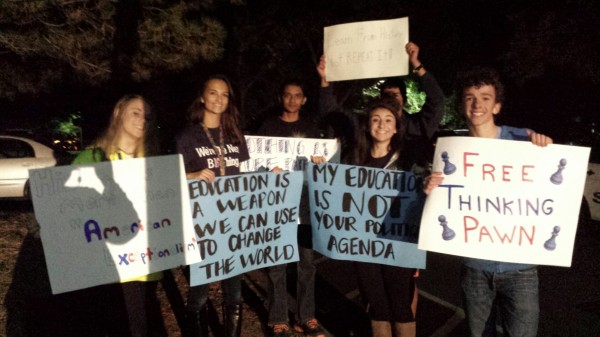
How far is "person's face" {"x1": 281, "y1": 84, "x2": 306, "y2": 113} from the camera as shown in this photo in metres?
4.19

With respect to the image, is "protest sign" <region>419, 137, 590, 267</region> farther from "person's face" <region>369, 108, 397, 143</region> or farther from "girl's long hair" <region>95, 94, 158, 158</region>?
"girl's long hair" <region>95, 94, 158, 158</region>

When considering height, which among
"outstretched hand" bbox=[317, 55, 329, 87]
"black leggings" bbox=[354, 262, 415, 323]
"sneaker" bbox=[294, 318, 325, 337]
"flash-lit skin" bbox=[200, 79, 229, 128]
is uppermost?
"outstretched hand" bbox=[317, 55, 329, 87]

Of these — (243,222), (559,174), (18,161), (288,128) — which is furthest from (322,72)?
(18,161)

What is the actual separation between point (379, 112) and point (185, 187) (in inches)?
52.7

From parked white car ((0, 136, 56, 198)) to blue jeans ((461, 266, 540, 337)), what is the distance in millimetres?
9050

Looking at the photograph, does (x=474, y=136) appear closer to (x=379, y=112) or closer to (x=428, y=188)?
(x=428, y=188)

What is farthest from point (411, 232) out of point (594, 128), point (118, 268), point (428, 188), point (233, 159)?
point (594, 128)

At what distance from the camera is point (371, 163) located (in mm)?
3279

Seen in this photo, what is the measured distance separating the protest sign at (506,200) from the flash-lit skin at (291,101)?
1.73m

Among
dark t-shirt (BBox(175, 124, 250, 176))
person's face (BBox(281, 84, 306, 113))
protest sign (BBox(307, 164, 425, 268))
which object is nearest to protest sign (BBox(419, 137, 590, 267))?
protest sign (BBox(307, 164, 425, 268))

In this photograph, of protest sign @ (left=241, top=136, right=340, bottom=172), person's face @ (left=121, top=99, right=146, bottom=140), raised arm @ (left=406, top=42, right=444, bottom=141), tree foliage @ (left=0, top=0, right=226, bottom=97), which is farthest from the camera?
tree foliage @ (left=0, top=0, right=226, bottom=97)

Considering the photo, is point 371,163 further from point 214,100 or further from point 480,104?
point 214,100

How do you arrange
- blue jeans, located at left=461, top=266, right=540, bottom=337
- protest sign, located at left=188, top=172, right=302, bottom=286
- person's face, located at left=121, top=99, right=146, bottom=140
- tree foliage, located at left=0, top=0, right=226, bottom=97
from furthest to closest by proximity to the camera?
tree foliage, located at left=0, top=0, right=226, bottom=97 < protest sign, located at left=188, top=172, right=302, bottom=286 < person's face, located at left=121, top=99, right=146, bottom=140 < blue jeans, located at left=461, top=266, right=540, bottom=337

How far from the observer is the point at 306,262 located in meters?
3.95
